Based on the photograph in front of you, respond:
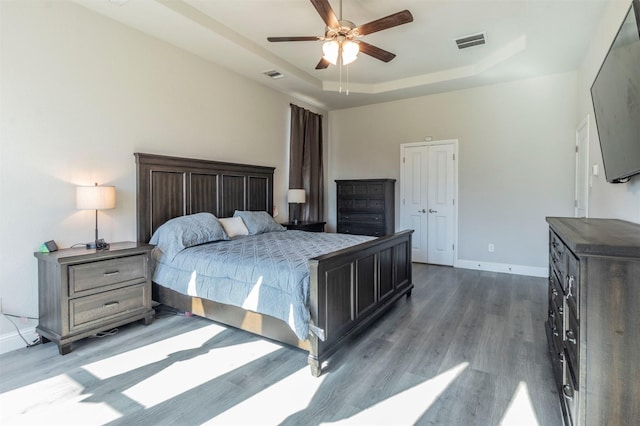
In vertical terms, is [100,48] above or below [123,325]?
above

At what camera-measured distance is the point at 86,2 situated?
2848 millimetres

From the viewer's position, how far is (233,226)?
390cm

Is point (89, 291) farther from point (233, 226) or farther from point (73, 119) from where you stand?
point (233, 226)

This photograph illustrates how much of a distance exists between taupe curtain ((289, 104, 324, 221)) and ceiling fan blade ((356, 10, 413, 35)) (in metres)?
2.82

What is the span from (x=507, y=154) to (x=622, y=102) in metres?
3.32

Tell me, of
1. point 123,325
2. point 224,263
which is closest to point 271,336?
point 224,263

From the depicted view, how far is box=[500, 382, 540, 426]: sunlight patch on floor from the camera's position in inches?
67.8

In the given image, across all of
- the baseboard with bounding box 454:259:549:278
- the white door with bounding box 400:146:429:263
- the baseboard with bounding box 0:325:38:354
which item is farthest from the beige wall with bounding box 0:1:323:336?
the baseboard with bounding box 454:259:549:278

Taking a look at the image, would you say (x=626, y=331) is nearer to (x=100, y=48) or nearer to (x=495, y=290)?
(x=495, y=290)

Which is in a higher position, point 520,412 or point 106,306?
point 106,306

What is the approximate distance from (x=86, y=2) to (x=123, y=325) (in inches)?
113

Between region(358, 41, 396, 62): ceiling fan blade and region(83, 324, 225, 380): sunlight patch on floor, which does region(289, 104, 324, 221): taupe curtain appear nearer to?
region(358, 41, 396, 62): ceiling fan blade

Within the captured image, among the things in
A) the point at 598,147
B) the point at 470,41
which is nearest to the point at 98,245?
the point at 470,41

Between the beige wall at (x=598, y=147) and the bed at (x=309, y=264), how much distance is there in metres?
1.76
